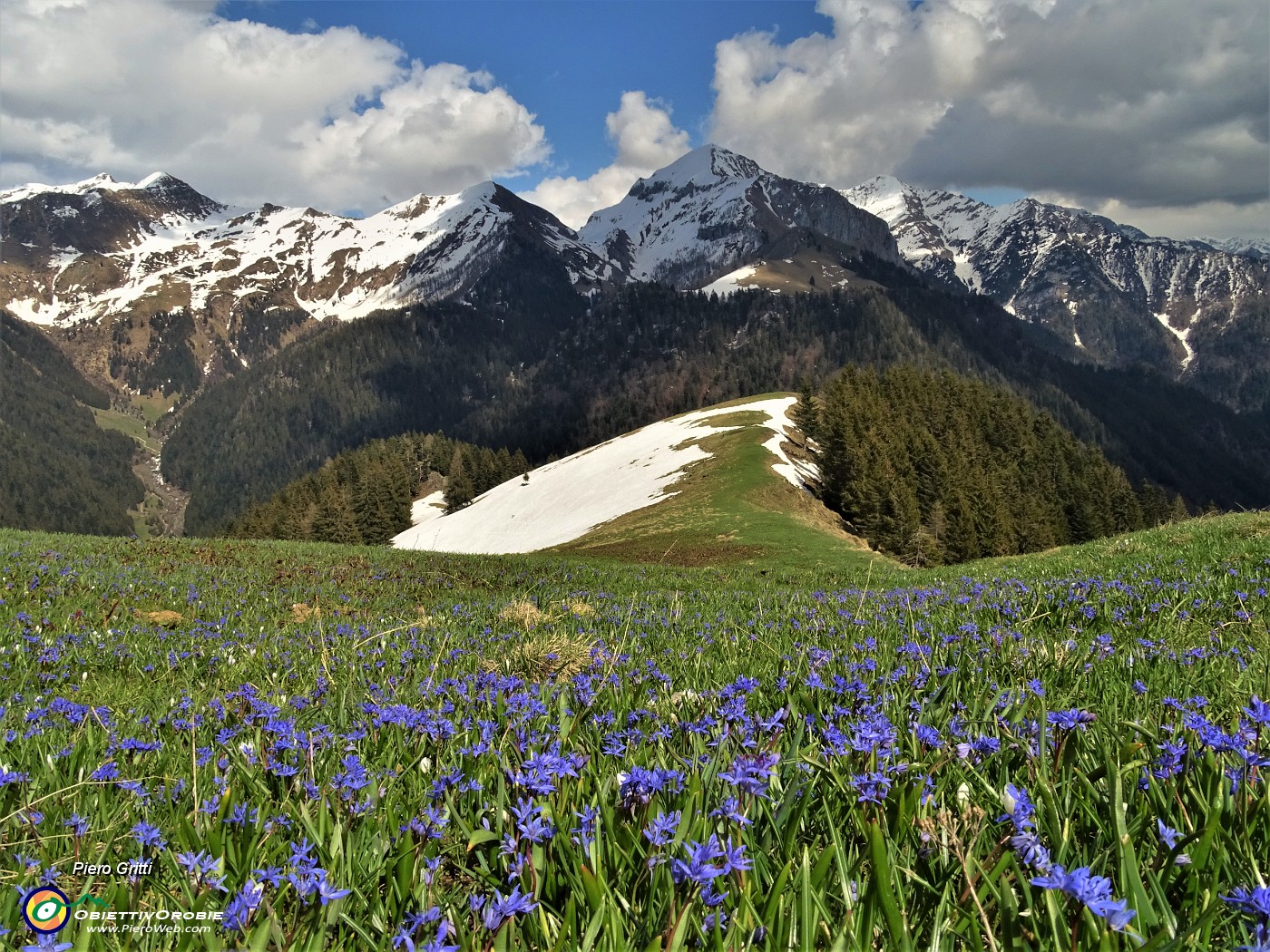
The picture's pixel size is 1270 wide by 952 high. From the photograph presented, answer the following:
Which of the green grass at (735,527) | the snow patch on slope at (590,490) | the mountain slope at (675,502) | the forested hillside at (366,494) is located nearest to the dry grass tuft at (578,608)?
the green grass at (735,527)

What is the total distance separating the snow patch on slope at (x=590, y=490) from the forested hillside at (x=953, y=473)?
7.07 metres

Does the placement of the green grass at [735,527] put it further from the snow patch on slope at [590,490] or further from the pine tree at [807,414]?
the pine tree at [807,414]

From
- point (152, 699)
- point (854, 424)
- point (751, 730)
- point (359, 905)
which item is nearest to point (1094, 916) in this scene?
point (751, 730)

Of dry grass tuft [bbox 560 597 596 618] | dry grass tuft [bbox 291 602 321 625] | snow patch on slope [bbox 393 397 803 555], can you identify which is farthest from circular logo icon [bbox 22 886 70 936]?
snow patch on slope [bbox 393 397 803 555]

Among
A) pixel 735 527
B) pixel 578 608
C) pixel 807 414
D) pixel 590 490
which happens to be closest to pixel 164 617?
pixel 578 608

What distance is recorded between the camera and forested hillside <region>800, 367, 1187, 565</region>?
64.6 meters

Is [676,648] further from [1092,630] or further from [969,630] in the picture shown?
[1092,630]

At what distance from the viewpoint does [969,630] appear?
5801 millimetres

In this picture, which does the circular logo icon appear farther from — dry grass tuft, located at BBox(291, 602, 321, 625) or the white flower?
dry grass tuft, located at BBox(291, 602, 321, 625)

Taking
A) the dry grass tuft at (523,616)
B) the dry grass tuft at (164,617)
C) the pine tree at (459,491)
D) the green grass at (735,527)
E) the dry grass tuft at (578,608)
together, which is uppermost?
the pine tree at (459,491)

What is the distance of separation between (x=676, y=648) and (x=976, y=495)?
7327cm

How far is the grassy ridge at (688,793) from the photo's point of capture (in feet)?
5.66

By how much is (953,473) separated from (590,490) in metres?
40.0

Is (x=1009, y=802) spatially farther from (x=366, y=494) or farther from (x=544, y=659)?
(x=366, y=494)
